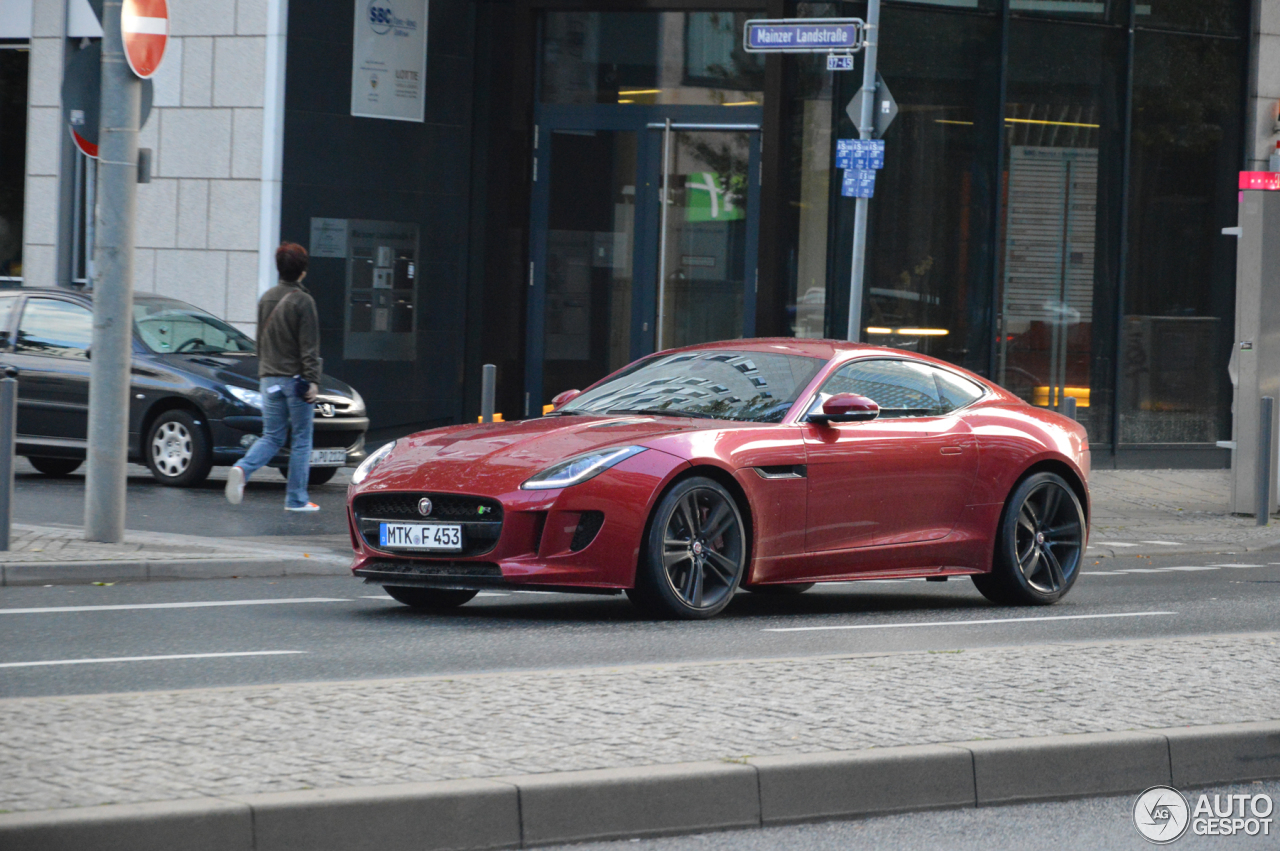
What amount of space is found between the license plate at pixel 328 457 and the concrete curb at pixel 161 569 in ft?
12.9

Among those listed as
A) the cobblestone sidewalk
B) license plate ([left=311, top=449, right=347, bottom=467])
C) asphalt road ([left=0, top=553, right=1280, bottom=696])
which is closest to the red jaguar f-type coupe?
asphalt road ([left=0, top=553, right=1280, bottom=696])

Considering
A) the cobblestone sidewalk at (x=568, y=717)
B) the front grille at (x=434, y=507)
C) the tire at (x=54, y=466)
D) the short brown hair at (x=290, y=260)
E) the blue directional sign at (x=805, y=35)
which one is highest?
A: the blue directional sign at (x=805, y=35)

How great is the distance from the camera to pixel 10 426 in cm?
1030

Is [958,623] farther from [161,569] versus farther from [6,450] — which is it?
[6,450]

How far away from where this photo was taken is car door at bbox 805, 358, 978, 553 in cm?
920

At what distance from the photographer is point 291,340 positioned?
13438mm

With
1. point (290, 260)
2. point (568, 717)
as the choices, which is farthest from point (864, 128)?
point (568, 717)

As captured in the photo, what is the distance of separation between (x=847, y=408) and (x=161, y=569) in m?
3.99

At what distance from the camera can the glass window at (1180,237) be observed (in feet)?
68.6

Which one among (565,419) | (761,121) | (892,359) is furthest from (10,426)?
(761,121)

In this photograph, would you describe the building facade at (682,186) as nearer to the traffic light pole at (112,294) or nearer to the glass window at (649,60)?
the glass window at (649,60)

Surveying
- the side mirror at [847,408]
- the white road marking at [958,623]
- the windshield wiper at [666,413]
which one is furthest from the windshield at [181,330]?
the white road marking at [958,623]

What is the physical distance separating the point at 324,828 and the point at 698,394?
206 inches

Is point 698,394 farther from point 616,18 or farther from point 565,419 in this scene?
point 616,18
